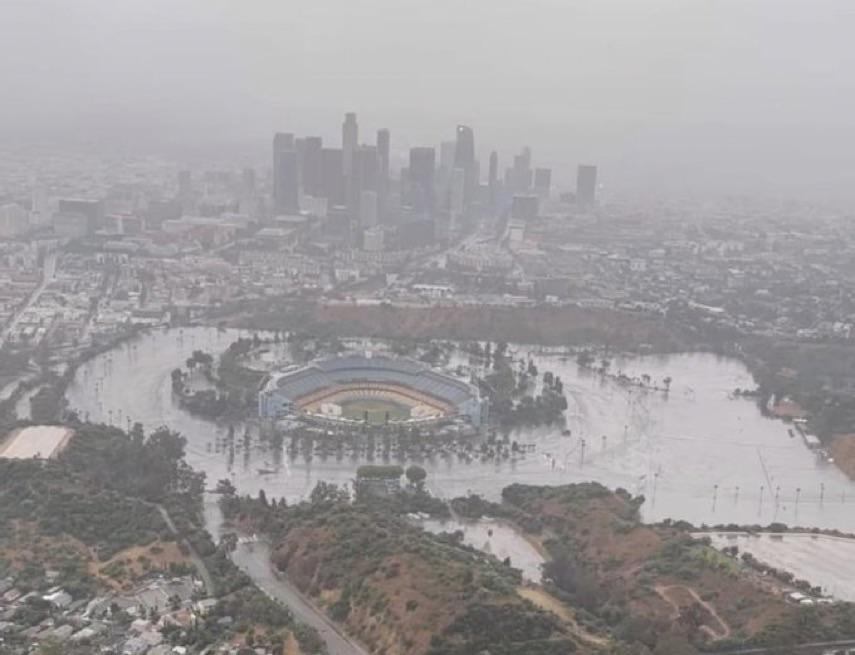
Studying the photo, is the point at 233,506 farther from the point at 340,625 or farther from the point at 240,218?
the point at 240,218

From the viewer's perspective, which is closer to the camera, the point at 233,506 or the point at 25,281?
the point at 233,506

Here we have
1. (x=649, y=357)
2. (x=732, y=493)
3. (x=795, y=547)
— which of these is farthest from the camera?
(x=649, y=357)

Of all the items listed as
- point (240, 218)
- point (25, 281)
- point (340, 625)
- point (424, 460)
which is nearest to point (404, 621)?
point (340, 625)

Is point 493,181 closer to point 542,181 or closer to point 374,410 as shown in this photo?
point 542,181

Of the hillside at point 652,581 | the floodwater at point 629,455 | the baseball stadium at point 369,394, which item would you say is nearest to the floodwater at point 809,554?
the hillside at point 652,581

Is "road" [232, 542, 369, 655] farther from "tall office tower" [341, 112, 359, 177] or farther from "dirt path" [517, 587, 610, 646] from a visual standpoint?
"tall office tower" [341, 112, 359, 177]

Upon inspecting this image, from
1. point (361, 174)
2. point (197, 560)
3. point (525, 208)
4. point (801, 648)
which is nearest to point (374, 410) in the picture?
point (197, 560)

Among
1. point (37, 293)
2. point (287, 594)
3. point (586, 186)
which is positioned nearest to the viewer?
point (287, 594)

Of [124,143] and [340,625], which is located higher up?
[124,143]

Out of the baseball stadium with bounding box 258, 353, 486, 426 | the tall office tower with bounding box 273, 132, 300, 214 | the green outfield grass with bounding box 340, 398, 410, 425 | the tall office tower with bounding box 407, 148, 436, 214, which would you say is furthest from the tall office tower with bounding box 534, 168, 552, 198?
the green outfield grass with bounding box 340, 398, 410, 425
